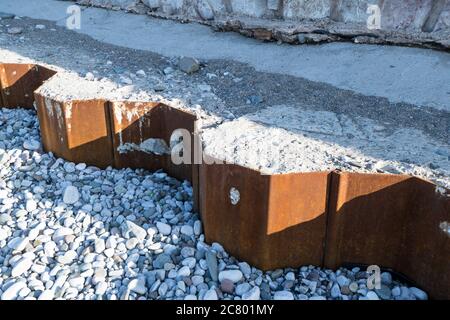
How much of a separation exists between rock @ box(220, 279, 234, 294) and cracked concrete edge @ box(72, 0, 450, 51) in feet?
8.55

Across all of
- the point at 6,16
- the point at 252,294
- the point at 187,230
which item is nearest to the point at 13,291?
the point at 187,230

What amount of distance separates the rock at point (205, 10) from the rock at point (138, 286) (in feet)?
11.0

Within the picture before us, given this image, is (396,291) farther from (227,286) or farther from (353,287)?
(227,286)

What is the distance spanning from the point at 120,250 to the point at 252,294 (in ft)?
3.04

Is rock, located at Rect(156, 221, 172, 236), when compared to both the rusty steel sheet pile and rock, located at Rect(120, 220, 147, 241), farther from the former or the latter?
the rusty steel sheet pile

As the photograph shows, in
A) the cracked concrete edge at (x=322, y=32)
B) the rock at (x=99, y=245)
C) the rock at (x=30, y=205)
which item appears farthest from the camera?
the cracked concrete edge at (x=322, y=32)

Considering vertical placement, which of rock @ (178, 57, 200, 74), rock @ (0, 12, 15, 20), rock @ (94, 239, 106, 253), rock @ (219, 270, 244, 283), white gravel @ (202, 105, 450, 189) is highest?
rock @ (0, 12, 15, 20)

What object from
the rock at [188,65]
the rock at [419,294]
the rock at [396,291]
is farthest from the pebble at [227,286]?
the rock at [188,65]

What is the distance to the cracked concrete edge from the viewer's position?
416 cm

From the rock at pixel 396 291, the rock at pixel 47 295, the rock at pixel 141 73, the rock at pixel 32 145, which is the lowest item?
the rock at pixel 47 295

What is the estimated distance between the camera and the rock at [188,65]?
426 cm

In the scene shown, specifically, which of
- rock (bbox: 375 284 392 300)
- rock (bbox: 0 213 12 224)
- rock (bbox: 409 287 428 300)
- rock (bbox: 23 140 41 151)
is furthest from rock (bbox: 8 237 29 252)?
rock (bbox: 409 287 428 300)

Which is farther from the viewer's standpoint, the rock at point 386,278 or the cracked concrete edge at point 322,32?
the cracked concrete edge at point 322,32

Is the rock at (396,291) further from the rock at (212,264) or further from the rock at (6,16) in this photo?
the rock at (6,16)
